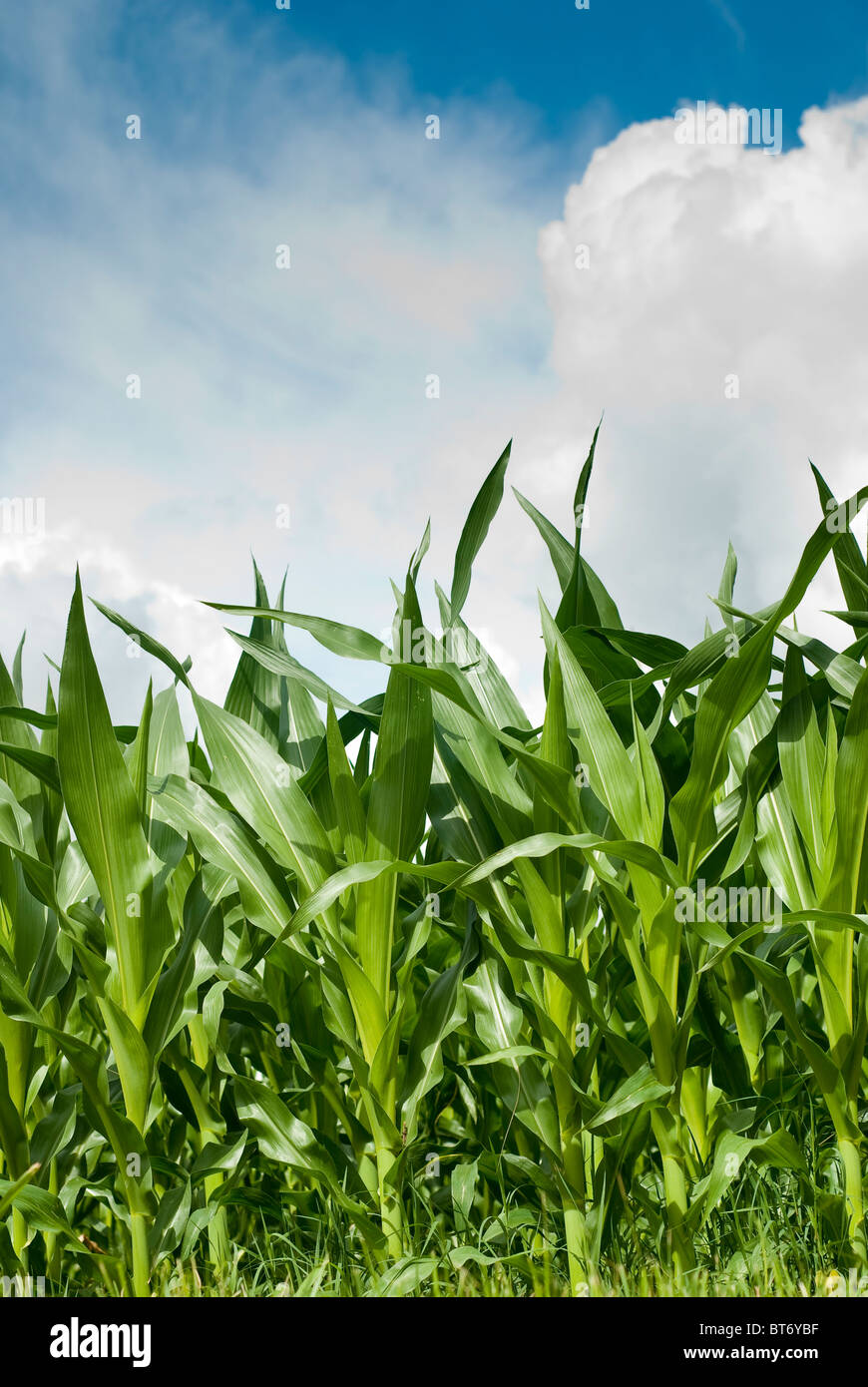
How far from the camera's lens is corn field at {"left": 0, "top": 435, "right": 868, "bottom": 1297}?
1.52 m

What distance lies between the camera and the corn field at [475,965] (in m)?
1.52

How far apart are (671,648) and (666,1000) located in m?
0.65

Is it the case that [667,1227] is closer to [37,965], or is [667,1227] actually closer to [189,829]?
[189,829]

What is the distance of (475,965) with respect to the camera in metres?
1.83
